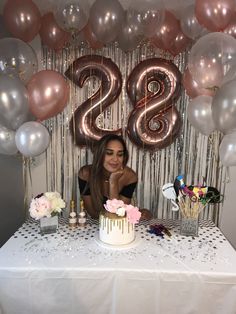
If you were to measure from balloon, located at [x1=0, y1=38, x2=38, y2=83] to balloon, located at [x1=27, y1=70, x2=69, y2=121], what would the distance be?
8 cm

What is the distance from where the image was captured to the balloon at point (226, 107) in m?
1.53

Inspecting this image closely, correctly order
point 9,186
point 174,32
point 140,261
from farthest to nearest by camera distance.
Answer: point 9,186, point 174,32, point 140,261

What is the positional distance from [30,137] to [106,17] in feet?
2.80

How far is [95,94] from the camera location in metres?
2.35

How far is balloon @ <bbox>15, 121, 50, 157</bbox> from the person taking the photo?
1.72 m

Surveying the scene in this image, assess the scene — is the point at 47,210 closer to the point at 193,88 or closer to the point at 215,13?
the point at 193,88

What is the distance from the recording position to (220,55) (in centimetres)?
161

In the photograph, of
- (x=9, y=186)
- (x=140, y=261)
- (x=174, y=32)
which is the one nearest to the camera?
(x=140, y=261)

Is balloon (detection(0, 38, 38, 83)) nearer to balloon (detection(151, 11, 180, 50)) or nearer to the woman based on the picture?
the woman

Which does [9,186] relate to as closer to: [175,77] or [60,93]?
[60,93]

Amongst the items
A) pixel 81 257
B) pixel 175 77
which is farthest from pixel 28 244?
pixel 175 77

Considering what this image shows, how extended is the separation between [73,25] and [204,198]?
1307mm

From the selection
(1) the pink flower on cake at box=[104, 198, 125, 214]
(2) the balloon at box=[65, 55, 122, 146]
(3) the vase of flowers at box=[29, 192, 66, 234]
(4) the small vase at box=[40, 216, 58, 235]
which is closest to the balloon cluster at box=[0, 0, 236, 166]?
(2) the balloon at box=[65, 55, 122, 146]

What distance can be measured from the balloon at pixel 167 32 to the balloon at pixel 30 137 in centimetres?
102
